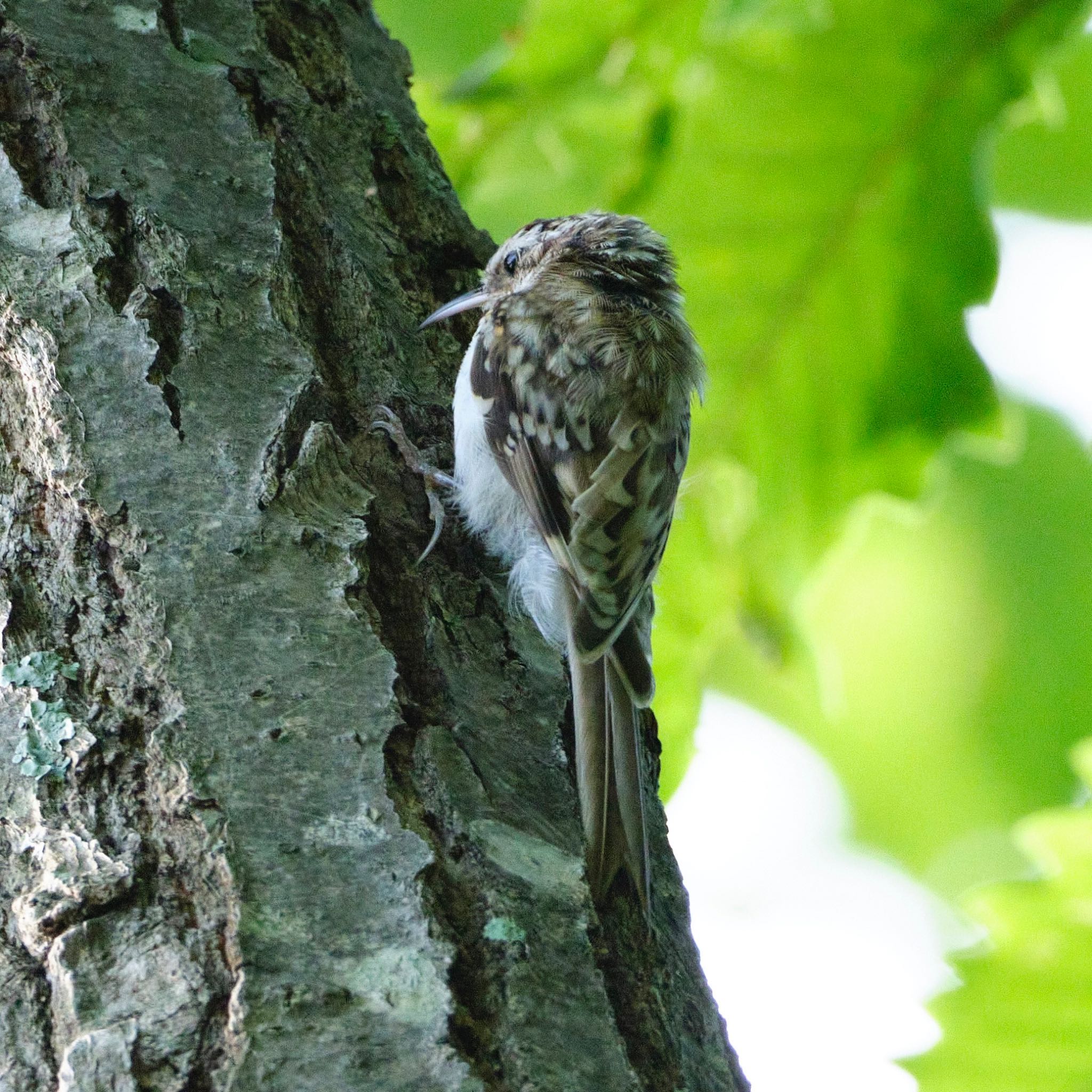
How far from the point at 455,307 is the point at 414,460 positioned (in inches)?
13.6

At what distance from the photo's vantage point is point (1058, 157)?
3670mm

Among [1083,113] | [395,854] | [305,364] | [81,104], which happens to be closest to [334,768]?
[395,854]

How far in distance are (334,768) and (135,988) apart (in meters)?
0.26

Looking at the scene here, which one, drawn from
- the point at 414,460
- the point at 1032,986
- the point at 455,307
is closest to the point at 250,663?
the point at 414,460

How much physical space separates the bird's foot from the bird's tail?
0.23 meters

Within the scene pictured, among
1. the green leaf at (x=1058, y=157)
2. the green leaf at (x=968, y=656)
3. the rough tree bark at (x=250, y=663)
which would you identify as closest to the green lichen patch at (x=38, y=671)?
the rough tree bark at (x=250, y=663)

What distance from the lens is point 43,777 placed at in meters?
1.26

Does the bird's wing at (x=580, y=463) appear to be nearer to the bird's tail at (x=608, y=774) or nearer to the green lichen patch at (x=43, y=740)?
the bird's tail at (x=608, y=774)

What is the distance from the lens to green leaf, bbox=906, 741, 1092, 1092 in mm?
2072

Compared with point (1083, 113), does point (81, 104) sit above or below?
below

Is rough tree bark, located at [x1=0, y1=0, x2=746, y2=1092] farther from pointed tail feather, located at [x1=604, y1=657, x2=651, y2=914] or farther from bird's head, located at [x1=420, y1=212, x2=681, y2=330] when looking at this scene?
bird's head, located at [x1=420, y1=212, x2=681, y2=330]

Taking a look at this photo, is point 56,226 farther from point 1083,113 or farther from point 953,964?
point 1083,113

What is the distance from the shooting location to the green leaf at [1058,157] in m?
3.37

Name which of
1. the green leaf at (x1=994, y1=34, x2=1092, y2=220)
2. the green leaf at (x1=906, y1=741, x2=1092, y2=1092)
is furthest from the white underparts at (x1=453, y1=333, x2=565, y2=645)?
the green leaf at (x1=994, y1=34, x2=1092, y2=220)
